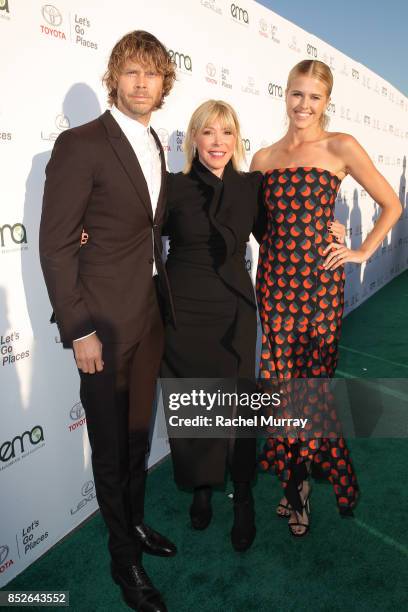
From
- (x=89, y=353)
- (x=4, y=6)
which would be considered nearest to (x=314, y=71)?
(x=4, y=6)

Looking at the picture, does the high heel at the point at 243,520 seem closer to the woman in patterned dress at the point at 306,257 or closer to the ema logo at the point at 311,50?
the woman in patterned dress at the point at 306,257

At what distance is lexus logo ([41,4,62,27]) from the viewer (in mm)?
2092

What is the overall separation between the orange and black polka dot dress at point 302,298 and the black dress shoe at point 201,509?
0.42 metres

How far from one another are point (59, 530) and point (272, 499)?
3.87 ft

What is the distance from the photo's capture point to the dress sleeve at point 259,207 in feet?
7.48

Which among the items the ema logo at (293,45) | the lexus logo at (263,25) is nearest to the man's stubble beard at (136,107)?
the lexus logo at (263,25)

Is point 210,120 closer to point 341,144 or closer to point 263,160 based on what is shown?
point 263,160

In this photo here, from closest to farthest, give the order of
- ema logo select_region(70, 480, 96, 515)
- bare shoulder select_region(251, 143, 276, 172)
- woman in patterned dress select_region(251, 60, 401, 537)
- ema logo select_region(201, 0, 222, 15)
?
woman in patterned dress select_region(251, 60, 401, 537) → bare shoulder select_region(251, 143, 276, 172) → ema logo select_region(70, 480, 96, 515) → ema logo select_region(201, 0, 222, 15)

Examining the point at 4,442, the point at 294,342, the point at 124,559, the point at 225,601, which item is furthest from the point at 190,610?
the point at 294,342

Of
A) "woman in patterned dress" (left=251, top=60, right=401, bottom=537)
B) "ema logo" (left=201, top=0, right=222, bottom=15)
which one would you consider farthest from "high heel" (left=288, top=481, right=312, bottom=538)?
"ema logo" (left=201, top=0, right=222, bottom=15)

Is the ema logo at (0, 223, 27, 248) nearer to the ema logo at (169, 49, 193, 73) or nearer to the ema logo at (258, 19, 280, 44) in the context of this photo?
the ema logo at (169, 49, 193, 73)

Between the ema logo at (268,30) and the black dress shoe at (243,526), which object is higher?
the ema logo at (268,30)

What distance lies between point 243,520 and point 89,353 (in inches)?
47.8

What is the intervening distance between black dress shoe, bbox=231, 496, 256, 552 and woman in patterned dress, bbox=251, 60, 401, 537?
0.72 ft
